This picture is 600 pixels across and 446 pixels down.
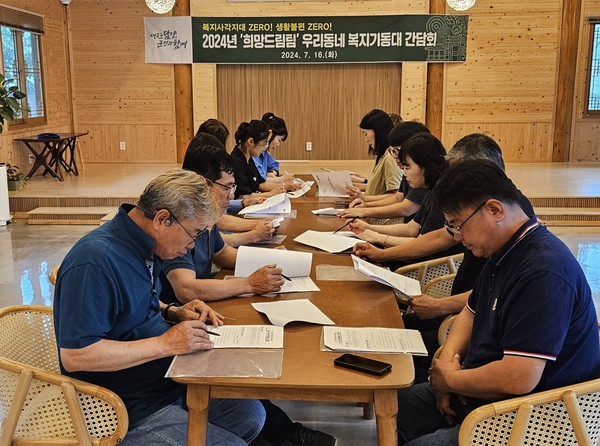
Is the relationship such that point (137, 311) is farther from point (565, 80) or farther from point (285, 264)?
point (565, 80)

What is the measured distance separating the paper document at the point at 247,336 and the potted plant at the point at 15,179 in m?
6.54

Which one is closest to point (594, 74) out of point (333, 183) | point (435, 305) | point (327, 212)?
point (333, 183)

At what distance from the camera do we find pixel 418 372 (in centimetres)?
227

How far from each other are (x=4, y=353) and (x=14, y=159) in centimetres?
707

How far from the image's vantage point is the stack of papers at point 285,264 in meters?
2.27

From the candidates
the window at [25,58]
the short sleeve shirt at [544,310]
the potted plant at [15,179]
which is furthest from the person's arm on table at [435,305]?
the window at [25,58]

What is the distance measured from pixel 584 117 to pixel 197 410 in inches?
377

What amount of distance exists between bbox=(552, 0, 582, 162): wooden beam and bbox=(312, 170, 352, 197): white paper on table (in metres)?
6.55

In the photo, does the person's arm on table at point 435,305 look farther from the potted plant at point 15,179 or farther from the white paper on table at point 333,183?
the potted plant at point 15,179

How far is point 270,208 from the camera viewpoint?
3709mm

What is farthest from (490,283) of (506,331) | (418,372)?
(418,372)

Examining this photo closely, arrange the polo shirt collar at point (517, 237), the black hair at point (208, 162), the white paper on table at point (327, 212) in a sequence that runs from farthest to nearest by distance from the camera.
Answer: the white paper on table at point (327, 212)
the black hair at point (208, 162)
the polo shirt collar at point (517, 237)

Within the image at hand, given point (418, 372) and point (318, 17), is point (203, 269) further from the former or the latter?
point (318, 17)

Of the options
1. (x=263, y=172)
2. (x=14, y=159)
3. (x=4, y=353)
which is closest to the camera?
(x=4, y=353)
